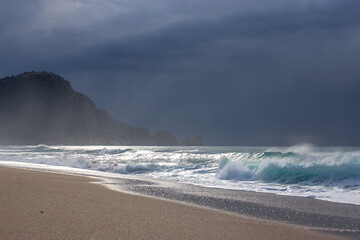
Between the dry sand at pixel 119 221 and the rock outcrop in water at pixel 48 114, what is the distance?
14169 centimetres

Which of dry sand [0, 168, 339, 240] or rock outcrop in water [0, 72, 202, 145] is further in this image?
rock outcrop in water [0, 72, 202, 145]

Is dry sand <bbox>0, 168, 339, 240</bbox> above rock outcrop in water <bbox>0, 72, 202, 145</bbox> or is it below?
below

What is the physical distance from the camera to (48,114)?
499ft

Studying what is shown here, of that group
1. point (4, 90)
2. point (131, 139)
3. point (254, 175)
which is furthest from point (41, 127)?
point (254, 175)

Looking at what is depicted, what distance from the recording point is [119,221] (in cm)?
483

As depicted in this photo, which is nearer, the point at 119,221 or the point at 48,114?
the point at 119,221

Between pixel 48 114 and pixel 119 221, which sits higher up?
pixel 48 114

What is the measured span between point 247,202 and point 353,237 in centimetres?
276

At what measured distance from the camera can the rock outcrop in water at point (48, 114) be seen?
470 ft

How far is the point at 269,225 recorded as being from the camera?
5.05m

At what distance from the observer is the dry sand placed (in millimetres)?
4191

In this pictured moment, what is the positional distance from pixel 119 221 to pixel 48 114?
156 meters

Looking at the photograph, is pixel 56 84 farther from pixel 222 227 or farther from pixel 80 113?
pixel 222 227

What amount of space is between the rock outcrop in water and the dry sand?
Result: 141690 millimetres
